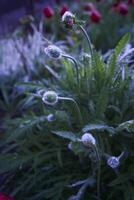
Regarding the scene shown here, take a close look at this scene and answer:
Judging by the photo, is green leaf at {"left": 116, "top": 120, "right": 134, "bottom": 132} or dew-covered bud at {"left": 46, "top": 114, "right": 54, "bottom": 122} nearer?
green leaf at {"left": 116, "top": 120, "right": 134, "bottom": 132}

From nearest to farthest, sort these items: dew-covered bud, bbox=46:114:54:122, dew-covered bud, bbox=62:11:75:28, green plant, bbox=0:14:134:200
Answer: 1. dew-covered bud, bbox=62:11:75:28
2. green plant, bbox=0:14:134:200
3. dew-covered bud, bbox=46:114:54:122

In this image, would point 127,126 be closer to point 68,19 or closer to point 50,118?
point 50,118

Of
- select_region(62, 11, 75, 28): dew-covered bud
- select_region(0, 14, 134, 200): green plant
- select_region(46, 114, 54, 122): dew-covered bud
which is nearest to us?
select_region(62, 11, 75, 28): dew-covered bud

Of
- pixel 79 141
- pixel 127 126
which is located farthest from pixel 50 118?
pixel 127 126

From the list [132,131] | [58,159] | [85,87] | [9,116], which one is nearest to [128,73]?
[85,87]

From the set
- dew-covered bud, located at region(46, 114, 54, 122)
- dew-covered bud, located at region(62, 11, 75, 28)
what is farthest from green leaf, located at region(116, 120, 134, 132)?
dew-covered bud, located at region(62, 11, 75, 28)

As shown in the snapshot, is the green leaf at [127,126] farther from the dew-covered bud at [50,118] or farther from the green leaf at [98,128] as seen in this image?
the dew-covered bud at [50,118]

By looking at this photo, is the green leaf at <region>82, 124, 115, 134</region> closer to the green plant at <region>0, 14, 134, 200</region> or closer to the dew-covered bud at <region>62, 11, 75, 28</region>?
the green plant at <region>0, 14, 134, 200</region>

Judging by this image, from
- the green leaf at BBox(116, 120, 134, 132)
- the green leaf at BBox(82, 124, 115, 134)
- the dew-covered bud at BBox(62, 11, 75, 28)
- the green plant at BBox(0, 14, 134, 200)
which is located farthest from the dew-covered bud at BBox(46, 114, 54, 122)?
the dew-covered bud at BBox(62, 11, 75, 28)

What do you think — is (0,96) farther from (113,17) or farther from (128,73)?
(113,17)

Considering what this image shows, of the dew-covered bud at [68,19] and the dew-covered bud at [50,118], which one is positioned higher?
the dew-covered bud at [68,19]

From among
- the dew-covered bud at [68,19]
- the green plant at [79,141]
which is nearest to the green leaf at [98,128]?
the green plant at [79,141]

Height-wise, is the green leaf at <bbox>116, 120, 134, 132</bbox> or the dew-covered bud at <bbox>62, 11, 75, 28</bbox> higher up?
the dew-covered bud at <bbox>62, 11, 75, 28</bbox>
